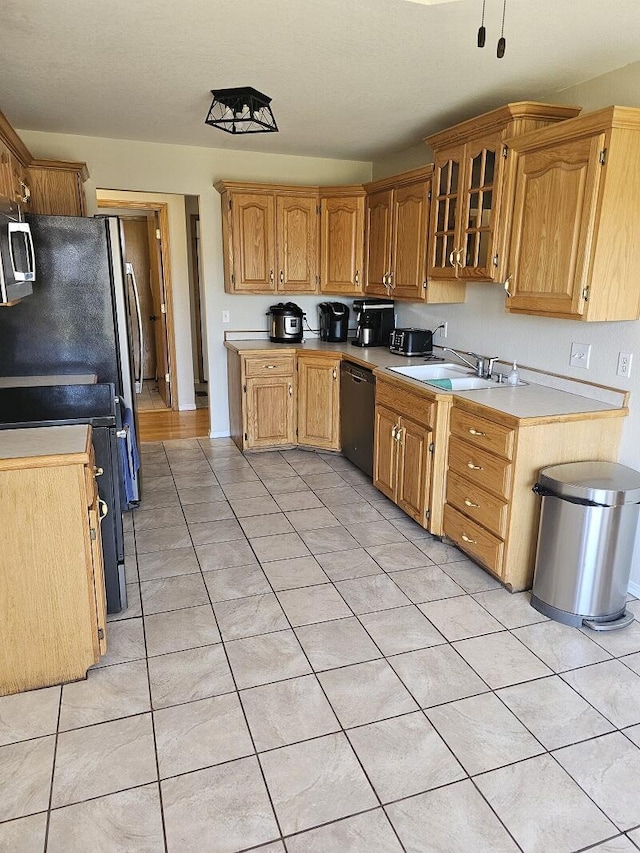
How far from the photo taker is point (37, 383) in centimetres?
296

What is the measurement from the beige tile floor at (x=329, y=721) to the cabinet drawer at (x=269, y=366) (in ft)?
6.06

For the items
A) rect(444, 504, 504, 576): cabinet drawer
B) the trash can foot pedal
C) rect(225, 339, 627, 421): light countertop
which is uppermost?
rect(225, 339, 627, 421): light countertop

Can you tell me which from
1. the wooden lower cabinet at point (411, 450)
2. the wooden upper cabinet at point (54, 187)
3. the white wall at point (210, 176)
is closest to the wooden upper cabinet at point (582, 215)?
the wooden lower cabinet at point (411, 450)

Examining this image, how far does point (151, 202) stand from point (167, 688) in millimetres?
5122

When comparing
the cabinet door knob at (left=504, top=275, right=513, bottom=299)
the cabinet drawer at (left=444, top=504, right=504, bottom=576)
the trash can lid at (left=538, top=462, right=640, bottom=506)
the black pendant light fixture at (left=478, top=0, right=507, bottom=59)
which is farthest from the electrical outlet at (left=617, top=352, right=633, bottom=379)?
the black pendant light fixture at (left=478, top=0, right=507, bottom=59)

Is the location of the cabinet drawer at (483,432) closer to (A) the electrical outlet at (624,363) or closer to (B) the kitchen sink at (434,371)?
(A) the electrical outlet at (624,363)

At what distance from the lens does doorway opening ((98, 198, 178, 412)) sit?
6031 millimetres

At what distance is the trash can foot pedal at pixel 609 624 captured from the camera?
2.46m

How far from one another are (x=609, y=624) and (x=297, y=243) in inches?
141

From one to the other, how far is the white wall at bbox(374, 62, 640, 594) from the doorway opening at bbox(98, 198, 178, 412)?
306cm

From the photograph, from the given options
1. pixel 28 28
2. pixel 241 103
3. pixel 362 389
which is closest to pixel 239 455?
pixel 362 389

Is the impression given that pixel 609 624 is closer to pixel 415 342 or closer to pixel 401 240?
pixel 415 342

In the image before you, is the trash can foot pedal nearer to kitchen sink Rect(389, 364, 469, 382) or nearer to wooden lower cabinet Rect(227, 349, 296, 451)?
kitchen sink Rect(389, 364, 469, 382)

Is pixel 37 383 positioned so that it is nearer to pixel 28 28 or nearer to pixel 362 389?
pixel 28 28
